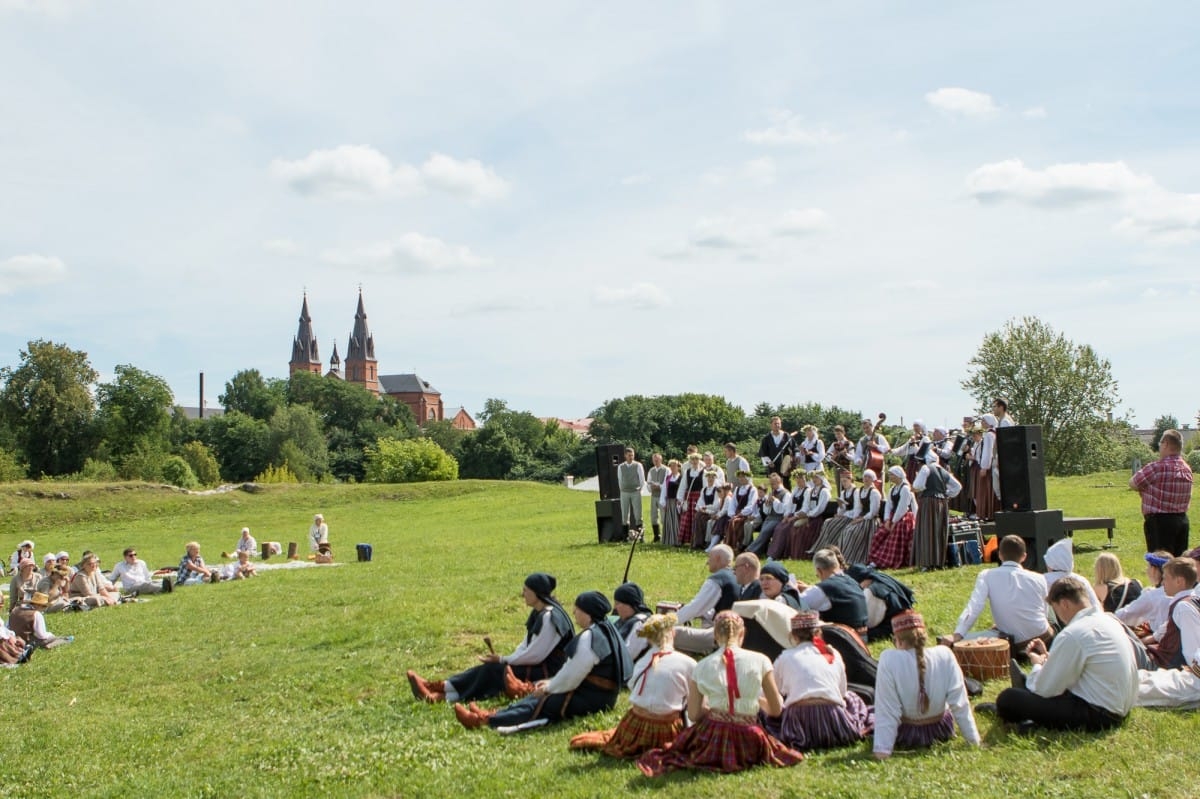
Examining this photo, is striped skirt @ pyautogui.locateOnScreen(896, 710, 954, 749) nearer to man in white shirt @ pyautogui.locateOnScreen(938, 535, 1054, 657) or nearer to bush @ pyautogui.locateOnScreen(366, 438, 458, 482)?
man in white shirt @ pyautogui.locateOnScreen(938, 535, 1054, 657)

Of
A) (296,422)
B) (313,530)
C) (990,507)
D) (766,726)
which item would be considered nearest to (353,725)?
(766,726)

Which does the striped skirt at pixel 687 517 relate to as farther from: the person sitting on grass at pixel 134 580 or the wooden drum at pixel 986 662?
the wooden drum at pixel 986 662

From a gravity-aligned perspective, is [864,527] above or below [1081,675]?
above

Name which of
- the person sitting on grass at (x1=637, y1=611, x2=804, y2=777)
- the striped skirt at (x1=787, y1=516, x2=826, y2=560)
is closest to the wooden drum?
the person sitting on grass at (x1=637, y1=611, x2=804, y2=777)

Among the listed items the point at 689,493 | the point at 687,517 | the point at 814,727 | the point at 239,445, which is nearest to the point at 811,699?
the point at 814,727

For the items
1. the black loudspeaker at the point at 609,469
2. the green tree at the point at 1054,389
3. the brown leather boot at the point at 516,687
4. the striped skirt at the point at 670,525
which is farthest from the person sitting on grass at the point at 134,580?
the green tree at the point at 1054,389

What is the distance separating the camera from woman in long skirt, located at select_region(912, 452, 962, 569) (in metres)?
14.0

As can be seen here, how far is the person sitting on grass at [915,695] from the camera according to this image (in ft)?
20.9

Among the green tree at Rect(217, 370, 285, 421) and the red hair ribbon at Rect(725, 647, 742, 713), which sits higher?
the green tree at Rect(217, 370, 285, 421)

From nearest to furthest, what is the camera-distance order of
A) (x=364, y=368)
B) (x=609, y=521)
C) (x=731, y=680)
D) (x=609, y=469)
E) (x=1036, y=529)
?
(x=731, y=680) → (x=1036, y=529) → (x=609, y=469) → (x=609, y=521) → (x=364, y=368)

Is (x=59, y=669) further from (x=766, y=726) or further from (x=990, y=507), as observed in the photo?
(x=990, y=507)

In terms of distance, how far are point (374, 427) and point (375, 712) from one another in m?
104

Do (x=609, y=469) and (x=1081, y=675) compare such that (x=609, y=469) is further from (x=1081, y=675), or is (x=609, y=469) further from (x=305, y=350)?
(x=305, y=350)

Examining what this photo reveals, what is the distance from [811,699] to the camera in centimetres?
670
